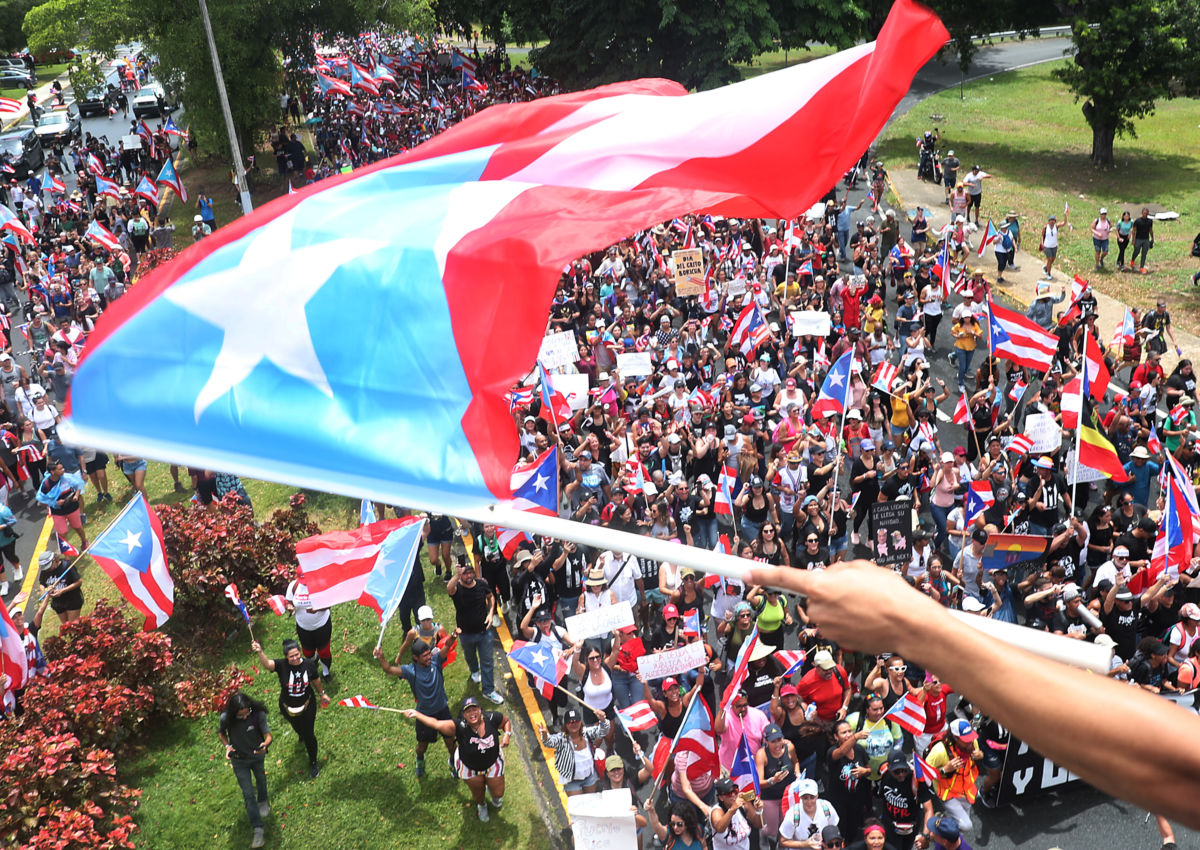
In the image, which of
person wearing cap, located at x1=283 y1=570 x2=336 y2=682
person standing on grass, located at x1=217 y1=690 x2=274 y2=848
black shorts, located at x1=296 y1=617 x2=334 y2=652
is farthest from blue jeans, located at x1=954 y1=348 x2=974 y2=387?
person standing on grass, located at x1=217 y1=690 x2=274 y2=848

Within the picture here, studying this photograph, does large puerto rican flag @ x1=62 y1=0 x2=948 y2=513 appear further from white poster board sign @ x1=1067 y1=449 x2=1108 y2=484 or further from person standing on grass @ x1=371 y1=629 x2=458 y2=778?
white poster board sign @ x1=1067 y1=449 x2=1108 y2=484

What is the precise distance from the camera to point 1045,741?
83.0 inches

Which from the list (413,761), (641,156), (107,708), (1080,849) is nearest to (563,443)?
(413,761)

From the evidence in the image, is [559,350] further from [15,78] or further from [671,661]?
[15,78]

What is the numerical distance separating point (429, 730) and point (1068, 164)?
3505 cm

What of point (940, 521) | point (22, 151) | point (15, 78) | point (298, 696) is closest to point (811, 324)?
point (940, 521)

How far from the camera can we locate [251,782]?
37.3ft

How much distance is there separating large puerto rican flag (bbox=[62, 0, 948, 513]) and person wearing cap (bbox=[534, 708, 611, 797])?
6.33 m

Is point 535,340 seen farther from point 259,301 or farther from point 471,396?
point 259,301

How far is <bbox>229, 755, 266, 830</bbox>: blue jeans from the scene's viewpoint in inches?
446

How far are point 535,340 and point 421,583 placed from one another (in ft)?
31.0

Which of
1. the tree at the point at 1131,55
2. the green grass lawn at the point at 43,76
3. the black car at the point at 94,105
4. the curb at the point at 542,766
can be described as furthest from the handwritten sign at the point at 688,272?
the green grass lawn at the point at 43,76

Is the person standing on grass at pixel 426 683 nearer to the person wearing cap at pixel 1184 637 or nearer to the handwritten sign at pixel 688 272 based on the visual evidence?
the person wearing cap at pixel 1184 637

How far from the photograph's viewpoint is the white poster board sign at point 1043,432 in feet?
49.2
